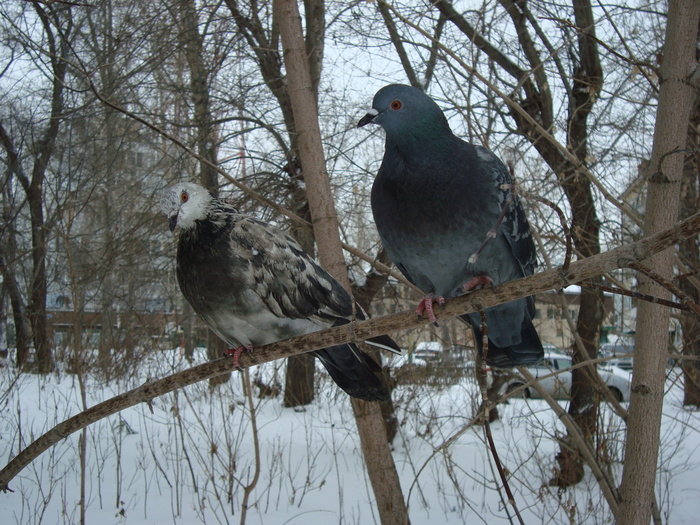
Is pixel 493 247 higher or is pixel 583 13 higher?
pixel 583 13

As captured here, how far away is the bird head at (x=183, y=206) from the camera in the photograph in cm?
242

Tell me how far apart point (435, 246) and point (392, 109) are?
0.55 metres

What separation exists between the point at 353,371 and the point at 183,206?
997 mm

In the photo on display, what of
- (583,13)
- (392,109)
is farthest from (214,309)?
(583,13)

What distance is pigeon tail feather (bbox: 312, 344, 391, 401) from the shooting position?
7.86 feet

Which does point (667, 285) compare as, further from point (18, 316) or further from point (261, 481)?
point (18, 316)

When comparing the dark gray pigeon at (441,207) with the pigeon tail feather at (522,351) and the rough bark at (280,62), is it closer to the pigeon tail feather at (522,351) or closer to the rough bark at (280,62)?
the pigeon tail feather at (522,351)

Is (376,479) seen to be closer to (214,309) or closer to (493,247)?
(214,309)

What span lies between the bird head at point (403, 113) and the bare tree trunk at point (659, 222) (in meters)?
0.77

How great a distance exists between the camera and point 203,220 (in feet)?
8.14

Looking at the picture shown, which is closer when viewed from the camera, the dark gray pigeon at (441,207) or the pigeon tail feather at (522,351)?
the dark gray pigeon at (441,207)

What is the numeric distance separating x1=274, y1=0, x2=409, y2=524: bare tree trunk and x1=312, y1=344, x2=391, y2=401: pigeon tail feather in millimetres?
528

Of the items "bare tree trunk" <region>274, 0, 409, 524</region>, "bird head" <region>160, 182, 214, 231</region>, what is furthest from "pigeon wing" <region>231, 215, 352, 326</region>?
"bare tree trunk" <region>274, 0, 409, 524</region>

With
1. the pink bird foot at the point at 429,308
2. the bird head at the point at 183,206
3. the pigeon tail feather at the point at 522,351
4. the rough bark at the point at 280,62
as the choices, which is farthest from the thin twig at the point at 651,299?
the rough bark at the point at 280,62
